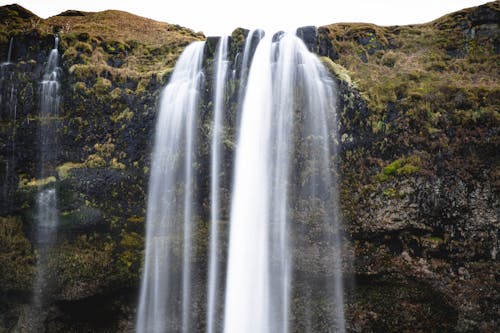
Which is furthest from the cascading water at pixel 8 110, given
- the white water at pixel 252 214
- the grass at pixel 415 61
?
the grass at pixel 415 61

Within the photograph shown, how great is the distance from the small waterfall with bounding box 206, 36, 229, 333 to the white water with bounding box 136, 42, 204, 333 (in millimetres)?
670

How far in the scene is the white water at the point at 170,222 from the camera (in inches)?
484

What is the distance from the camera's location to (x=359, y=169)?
11.6 metres

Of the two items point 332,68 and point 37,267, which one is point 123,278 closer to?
point 37,267

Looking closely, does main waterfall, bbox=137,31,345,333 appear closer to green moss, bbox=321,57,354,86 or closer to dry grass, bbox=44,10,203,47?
green moss, bbox=321,57,354,86

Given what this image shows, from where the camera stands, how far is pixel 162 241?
12.5 meters

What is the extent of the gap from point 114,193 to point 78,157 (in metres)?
1.76

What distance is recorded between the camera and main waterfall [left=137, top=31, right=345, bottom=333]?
37.9 feet

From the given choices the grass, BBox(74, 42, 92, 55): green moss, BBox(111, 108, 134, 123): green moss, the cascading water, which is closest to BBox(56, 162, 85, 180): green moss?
the cascading water

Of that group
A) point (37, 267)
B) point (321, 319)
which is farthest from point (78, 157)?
point (321, 319)

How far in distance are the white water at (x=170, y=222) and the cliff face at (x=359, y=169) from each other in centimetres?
46

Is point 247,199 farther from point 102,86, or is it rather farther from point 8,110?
point 8,110

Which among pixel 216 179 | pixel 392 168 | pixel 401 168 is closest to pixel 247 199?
pixel 216 179

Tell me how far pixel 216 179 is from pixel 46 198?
5.53 metres
